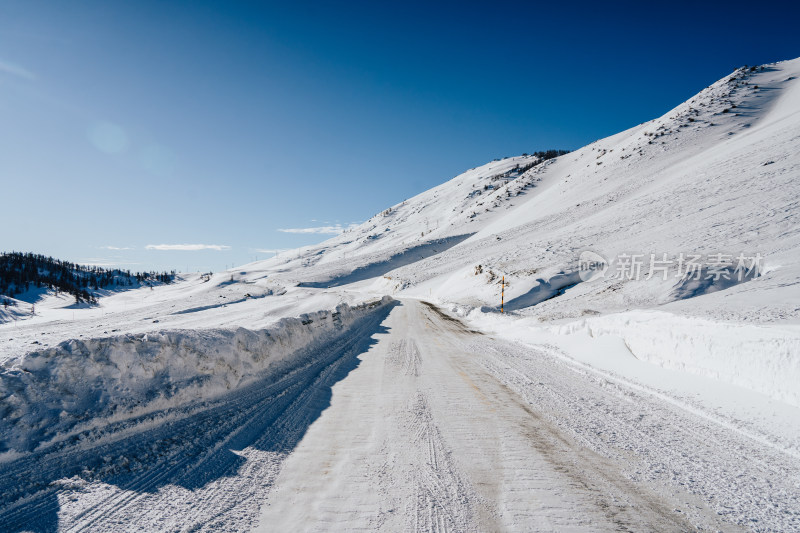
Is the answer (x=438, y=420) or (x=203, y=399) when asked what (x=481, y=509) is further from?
(x=203, y=399)

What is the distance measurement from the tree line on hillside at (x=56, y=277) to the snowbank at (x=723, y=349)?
325 feet

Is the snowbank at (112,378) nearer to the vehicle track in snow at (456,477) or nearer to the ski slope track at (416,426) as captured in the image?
the ski slope track at (416,426)

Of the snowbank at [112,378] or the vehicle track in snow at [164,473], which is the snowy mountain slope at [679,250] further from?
the snowbank at [112,378]

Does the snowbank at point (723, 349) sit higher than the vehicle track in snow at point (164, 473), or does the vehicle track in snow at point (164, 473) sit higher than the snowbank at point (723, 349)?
the snowbank at point (723, 349)

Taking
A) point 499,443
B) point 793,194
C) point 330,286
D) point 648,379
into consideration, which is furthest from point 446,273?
point 499,443

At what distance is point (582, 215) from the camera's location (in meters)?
46.2

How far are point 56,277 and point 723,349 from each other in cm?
15813

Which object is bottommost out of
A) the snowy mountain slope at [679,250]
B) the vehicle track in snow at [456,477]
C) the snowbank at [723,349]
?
the vehicle track in snow at [456,477]

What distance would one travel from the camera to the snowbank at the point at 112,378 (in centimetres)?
423

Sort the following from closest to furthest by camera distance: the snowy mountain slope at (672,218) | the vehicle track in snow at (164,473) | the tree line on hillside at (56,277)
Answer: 1. the vehicle track in snow at (164,473)
2. the snowy mountain slope at (672,218)
3. the tree line on hillside at (56,277)

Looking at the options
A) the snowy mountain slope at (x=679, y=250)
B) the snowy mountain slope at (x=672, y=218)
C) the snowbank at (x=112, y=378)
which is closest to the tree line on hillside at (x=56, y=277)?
the snowy mountain slope at (x=679, y=250)

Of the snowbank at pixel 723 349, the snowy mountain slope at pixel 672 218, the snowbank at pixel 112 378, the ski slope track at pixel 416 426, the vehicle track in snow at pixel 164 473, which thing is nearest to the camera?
the vehicle track in snow at pixel 164 473

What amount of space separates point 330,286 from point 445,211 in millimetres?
71898

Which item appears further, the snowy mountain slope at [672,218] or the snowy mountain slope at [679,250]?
the snowy mountain slope at [672,218]
